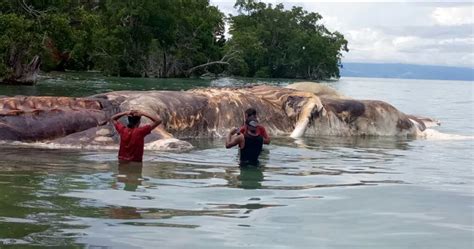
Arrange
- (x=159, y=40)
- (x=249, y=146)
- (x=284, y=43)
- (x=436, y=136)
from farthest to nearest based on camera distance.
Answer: (x=284, y=43), (x=159, y=40), (x=436, y=136), (x=249, y=146)

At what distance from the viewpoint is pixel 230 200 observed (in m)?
7.17

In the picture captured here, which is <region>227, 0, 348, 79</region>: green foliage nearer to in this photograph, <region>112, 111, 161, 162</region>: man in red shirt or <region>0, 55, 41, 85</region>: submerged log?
<region>0, 55, 41, 85</region>: submerged log

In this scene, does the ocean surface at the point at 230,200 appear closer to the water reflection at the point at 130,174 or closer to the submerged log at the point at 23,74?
the water reflection at the point at 130,174

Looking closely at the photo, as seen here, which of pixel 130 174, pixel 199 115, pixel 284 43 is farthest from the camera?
pixel 284 43

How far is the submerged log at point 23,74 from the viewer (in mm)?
33844

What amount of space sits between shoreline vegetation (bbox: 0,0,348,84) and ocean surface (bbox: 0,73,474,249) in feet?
62.0

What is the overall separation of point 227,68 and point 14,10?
5775 centimetres

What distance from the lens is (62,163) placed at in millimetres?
9227

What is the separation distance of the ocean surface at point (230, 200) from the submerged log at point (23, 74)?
24.7 metres

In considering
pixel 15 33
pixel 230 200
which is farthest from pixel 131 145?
pixel 15 33

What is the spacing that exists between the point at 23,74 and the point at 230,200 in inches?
1173

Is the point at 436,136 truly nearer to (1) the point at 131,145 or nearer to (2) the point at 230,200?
(1) the point at 131,145

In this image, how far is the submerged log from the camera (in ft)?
111

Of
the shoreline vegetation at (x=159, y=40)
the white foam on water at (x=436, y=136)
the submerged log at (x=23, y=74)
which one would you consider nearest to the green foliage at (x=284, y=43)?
the shoreline vegetation at (x=159, y=40)
